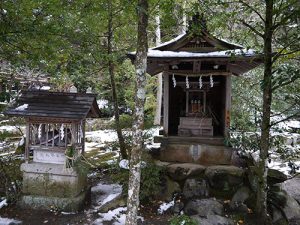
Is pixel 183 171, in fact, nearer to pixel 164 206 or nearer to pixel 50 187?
pixel 164 206

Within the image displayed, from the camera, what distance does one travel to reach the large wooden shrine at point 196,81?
884 centimetres

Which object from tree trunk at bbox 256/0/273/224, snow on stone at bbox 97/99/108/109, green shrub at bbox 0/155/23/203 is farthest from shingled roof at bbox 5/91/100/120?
snow on stone at bbox 97/99/108/109

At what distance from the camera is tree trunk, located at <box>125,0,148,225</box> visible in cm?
545

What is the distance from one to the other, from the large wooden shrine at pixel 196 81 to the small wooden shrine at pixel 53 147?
8.10ft

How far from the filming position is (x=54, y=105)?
26.3 ft

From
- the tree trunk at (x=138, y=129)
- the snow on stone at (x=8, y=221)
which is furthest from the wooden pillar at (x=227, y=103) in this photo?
the snow on stone at (x=8, y=221)

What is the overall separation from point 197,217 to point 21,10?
696 centimetres

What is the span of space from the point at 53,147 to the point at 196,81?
5056mm

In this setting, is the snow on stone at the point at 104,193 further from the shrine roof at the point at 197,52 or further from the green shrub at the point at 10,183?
the shrine roof at the point at 197,52

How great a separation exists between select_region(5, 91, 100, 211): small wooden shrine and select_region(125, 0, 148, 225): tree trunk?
2.70 m

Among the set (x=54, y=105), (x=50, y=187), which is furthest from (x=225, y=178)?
(x=54, y=105)

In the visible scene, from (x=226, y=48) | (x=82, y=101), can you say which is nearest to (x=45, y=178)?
(x=82, y=101)

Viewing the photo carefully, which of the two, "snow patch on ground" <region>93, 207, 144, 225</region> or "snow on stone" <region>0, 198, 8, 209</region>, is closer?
"snow patch on ground" <region>93, 207, 144, 225</region>

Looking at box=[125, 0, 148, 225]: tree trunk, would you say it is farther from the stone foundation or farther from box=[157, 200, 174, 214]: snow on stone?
the stone foundation
